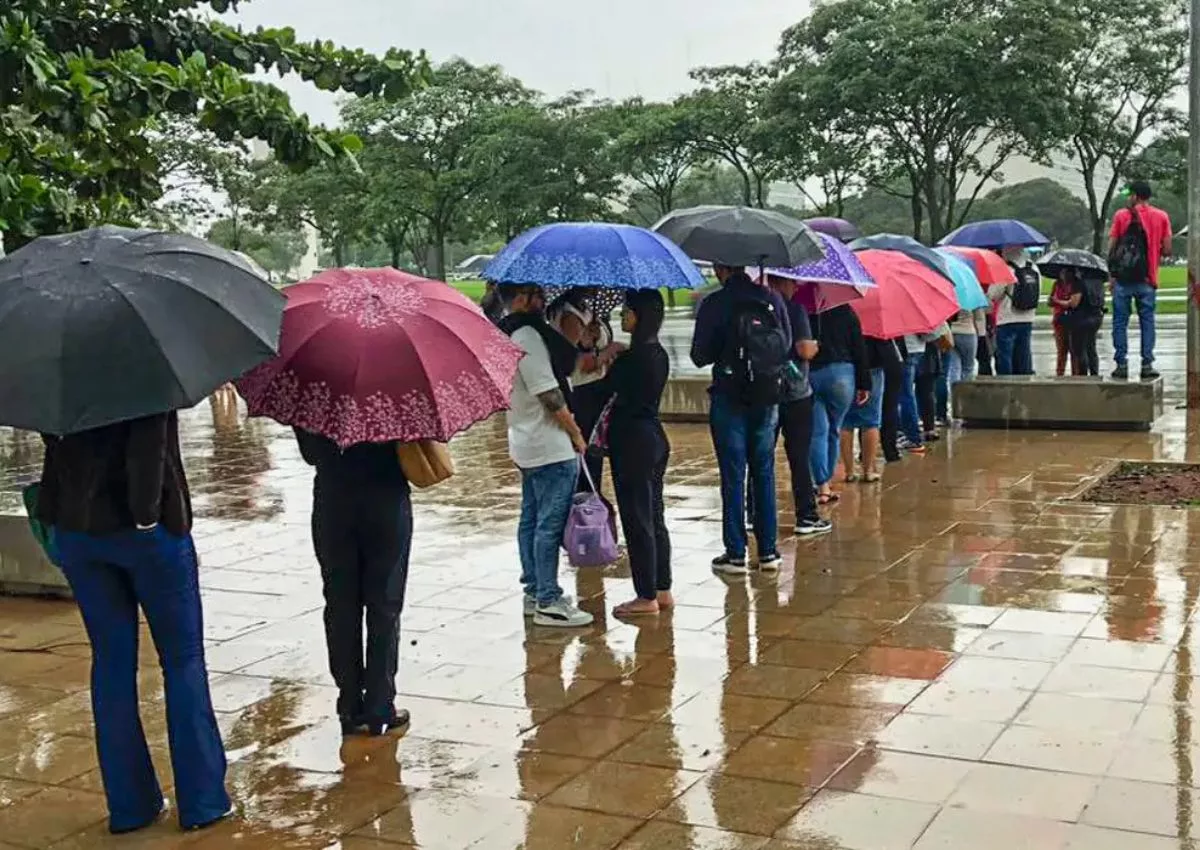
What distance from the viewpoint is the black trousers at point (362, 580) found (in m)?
4.92

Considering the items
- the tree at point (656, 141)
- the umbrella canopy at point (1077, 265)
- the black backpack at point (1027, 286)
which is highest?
the tree at point (656, 141)

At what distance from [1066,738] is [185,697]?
9.43ft

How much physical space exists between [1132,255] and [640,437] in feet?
29.1

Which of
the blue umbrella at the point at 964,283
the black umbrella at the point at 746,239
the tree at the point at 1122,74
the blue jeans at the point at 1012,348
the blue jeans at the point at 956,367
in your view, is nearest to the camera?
the black umbrella at the point at 746,239

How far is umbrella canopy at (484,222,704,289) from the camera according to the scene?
5.93m

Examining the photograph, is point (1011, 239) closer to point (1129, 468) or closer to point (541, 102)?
point (1129, 468)

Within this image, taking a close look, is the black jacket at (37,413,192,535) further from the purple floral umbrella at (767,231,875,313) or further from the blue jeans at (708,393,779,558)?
the purple floral umbrella at (767,231,875,313)

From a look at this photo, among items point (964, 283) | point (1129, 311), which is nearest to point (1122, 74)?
point (1129, 311)

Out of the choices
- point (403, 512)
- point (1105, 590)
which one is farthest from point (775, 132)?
point (403, 512)

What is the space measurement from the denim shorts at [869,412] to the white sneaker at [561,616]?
3.80m

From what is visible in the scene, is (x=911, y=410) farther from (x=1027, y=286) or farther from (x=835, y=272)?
(x=835, y=272)

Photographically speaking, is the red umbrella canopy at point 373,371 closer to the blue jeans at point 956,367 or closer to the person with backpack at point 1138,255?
the blue jeans at point 956,367

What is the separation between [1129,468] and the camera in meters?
10.2

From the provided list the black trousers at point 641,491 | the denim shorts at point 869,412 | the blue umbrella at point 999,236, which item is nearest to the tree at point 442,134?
the blue umbrella at point 999,236
